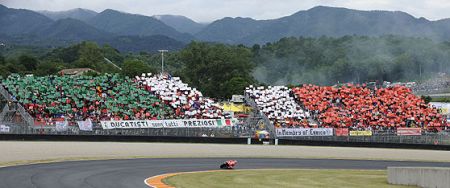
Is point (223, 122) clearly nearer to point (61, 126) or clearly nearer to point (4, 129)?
point (61, 126)

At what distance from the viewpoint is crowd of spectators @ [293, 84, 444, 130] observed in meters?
55.7

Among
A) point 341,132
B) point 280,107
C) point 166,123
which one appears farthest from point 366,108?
point 166,123

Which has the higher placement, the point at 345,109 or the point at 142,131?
the point at 345,109

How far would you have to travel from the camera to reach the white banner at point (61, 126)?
4553 centimetres

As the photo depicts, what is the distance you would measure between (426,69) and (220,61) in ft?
216

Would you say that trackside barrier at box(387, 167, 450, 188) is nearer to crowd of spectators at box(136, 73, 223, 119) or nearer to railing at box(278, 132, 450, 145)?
railing at box(278, 132, 450, 145)

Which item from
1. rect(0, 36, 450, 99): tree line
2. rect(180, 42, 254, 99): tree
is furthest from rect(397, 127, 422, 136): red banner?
rect(180, 42, 254, 99): tree

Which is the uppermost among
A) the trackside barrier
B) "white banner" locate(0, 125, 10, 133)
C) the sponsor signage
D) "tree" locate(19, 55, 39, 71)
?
"tree" locate(19, 55, 39, 71)

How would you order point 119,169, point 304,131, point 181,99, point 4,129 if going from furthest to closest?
point 181,99 < point 304,131 < point 4,129 < point 119,169

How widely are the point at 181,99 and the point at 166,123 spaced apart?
21.3 ft

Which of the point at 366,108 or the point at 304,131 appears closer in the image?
the point at 304,131

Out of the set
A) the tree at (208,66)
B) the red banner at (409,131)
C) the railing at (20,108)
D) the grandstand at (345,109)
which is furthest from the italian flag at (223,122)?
the tree at (208,66)

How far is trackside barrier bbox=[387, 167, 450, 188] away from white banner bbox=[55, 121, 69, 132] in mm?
26404

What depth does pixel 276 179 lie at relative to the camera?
25453 millimetres
